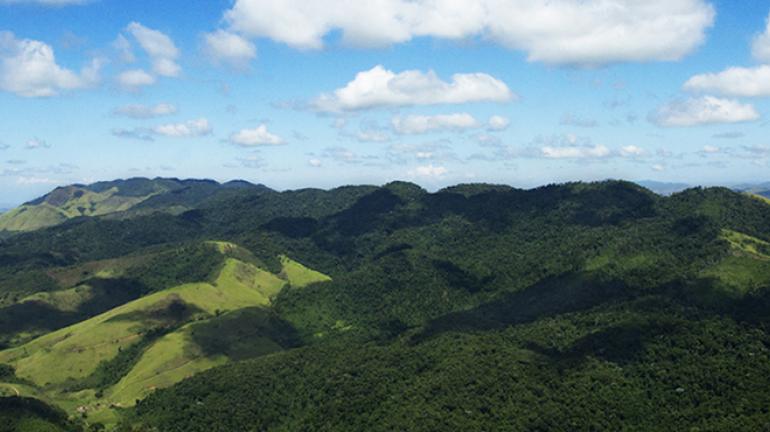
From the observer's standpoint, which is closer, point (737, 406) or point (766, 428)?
point (766, 428)

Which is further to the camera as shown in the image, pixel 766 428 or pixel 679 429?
pixel 679 429
